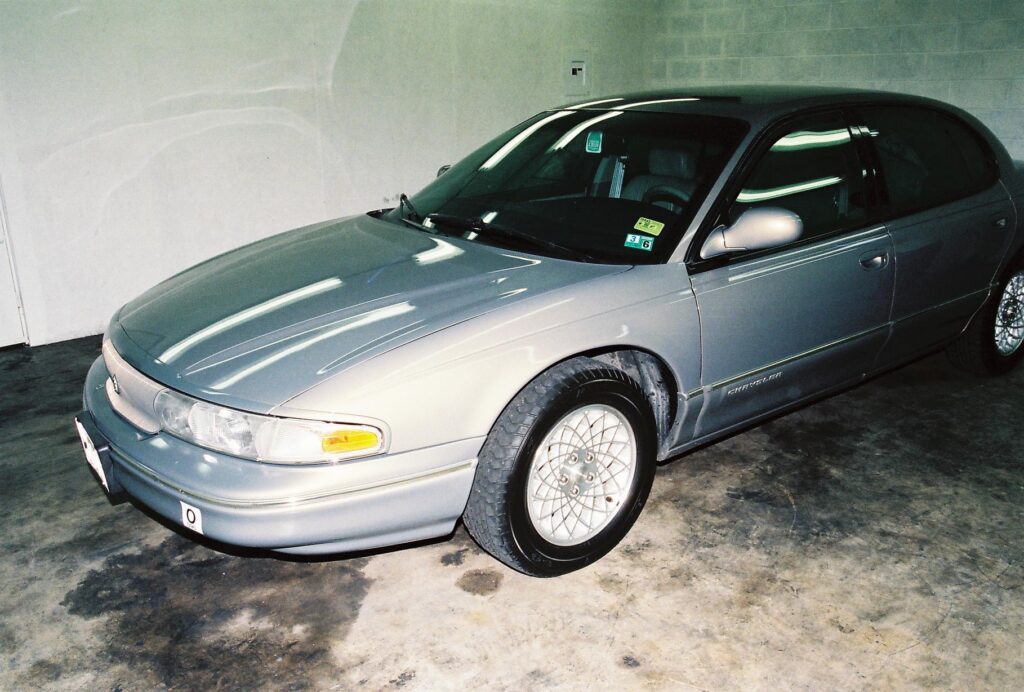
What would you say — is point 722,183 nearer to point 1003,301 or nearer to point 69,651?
point 1003,301

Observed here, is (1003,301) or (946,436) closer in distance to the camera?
(946,436)

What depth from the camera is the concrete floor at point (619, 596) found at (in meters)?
2.45

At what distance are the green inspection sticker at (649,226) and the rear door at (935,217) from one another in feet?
3.71

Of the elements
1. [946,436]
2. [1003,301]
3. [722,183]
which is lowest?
[946,436]

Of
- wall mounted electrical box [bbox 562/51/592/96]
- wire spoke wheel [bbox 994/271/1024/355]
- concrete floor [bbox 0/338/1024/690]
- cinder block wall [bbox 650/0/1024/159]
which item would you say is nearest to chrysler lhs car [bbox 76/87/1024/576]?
concrete floor [bbox 0/338/1024/690]

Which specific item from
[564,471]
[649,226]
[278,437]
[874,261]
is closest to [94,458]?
[278,437]

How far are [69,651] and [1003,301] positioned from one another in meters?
4.37

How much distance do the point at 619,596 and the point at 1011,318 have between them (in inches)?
118

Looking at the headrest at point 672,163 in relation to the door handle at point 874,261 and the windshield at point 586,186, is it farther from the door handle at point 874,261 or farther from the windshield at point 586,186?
the door handle at point 874,261

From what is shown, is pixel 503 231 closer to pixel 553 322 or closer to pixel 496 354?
pixel 553 322

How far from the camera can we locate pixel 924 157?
3820mm

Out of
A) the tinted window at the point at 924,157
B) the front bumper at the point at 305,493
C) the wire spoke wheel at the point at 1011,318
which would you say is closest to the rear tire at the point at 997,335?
the wire spoke wheel at the point at 1011,318

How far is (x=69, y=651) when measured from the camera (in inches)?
101

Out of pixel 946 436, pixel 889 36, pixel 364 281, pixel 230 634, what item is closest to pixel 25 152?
pixel 364 281
